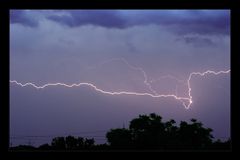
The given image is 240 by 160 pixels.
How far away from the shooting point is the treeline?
1652mm

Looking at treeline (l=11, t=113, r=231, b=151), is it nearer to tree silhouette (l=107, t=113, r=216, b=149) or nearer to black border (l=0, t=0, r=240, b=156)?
tree silhouette (l=107, t=113, r=216, b=149)

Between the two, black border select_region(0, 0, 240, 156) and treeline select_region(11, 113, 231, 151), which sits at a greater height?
black border select_region(0, 0, 240, 156)

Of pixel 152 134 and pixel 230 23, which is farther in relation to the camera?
pixel 152 134

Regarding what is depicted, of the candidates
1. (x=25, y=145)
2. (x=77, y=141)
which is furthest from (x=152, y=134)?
(x=25, y=145)

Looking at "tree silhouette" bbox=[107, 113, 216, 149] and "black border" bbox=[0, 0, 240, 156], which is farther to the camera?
"tree silhouette" bbox=[107, 113, 216, 149]

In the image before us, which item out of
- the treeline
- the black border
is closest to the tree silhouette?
the treeline

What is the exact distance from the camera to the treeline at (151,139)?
5.42 ft

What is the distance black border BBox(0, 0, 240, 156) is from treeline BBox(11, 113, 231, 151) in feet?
0.35
